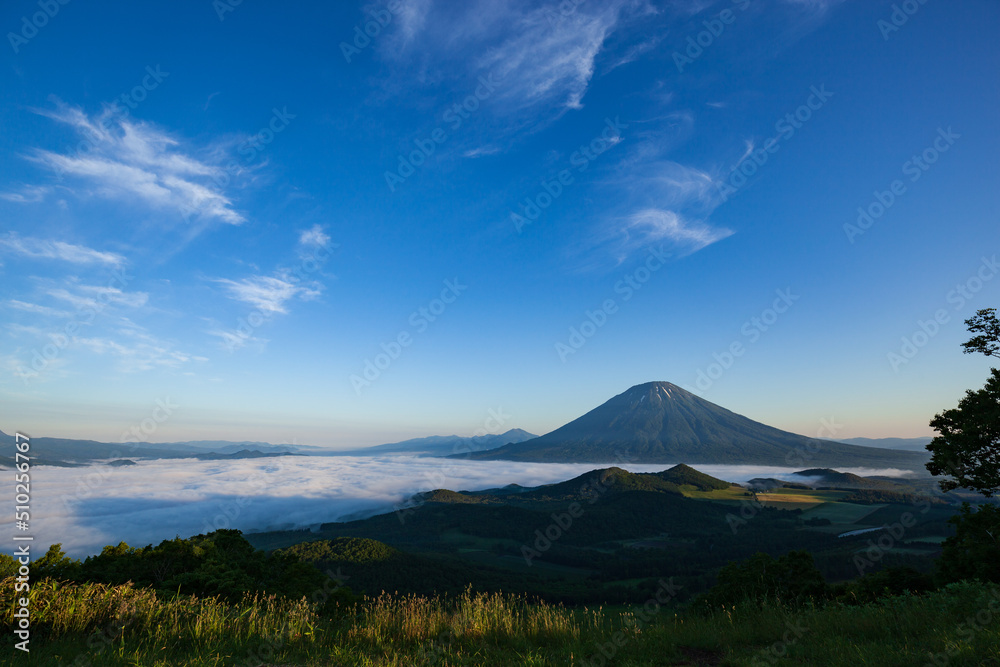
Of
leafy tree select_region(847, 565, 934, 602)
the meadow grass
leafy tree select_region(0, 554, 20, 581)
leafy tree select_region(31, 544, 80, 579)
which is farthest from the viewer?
leafy tree select_region(847, 565, 934, 602)

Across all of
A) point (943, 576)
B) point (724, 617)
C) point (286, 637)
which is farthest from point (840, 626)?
point (943, 576)

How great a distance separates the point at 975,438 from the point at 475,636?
870 inches

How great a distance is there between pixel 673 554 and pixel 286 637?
16296 cm

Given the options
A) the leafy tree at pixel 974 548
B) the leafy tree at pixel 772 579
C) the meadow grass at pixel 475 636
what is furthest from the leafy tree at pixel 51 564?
the leafy tree at pixel 974 548

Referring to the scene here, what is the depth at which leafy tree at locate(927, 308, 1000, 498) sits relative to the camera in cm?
1694

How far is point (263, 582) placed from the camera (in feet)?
64.8

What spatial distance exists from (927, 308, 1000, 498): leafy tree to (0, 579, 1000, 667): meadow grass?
1246 centimetres

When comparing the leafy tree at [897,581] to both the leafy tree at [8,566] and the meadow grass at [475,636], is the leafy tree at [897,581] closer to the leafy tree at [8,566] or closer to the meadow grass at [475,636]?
the meadow grass at [475,636]

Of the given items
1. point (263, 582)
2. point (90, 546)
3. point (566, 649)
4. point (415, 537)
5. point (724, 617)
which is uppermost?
point (566, 649)

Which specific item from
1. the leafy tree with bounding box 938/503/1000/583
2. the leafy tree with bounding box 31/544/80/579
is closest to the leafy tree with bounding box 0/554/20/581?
the leafy tree with bounding box 31/544/80/579

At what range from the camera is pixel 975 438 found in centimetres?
1734

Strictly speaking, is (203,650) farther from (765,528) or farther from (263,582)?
(765,528)

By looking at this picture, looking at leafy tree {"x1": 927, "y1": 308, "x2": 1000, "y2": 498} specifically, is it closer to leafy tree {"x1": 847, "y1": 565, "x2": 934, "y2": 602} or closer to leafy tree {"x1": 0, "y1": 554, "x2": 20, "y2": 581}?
leafy tree {"x1": 847, "y1": 565, "x2": 934, "y2": 602}

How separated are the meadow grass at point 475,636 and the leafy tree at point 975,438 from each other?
40.9 feet
